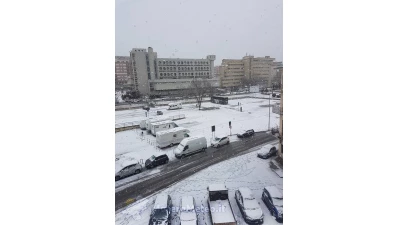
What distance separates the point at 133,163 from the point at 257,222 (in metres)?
2.81

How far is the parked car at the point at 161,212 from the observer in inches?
125

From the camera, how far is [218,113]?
211 inches

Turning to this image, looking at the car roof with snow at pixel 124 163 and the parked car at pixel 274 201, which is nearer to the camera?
the parked car at pixel 274 201

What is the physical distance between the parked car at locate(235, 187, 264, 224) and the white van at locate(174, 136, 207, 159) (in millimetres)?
1532

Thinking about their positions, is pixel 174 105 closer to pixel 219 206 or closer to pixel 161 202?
pixel 161 202

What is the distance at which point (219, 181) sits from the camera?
3916 millimetres

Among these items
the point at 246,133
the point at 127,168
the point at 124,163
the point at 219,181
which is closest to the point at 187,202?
the point at 219,181

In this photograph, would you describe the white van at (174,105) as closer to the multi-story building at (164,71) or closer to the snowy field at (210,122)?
the snowy field at (210,122)

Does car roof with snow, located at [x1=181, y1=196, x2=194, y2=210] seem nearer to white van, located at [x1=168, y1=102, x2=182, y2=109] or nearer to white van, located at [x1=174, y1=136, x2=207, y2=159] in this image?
white van, located at [x1=174, y1=136, x2=207, y2=159]

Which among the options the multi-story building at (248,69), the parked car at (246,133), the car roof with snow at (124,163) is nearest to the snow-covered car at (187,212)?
the car roof with snow at (124,163)

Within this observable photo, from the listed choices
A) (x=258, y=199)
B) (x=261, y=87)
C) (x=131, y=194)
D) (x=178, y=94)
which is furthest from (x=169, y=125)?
(x=258, y=199)

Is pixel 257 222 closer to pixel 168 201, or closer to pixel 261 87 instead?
pixel 168 201

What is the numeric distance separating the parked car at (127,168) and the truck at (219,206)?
1.77 m

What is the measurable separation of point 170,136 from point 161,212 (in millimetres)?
2071
